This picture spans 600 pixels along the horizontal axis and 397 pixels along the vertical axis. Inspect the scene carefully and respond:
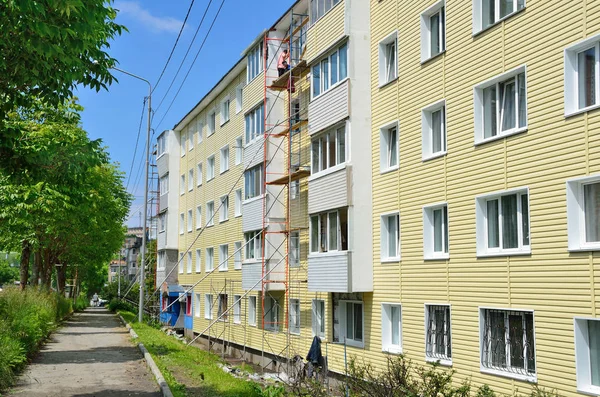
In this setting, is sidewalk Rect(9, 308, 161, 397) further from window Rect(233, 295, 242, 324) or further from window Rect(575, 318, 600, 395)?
window Rect(575, 318, 600, 395)

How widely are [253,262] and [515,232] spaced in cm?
1493

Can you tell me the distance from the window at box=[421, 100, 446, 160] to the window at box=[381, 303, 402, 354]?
167 inches

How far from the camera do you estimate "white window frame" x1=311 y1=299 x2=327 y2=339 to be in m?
21.9

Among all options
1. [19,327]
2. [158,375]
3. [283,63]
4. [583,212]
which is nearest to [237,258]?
[283,63]

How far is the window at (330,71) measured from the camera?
65.8ft

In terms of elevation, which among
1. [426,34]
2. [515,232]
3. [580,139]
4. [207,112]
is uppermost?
[207,112]

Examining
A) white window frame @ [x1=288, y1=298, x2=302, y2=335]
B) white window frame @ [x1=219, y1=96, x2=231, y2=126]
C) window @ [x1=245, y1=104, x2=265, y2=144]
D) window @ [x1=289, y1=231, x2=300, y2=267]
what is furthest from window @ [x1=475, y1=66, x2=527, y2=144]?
white window frame @ [x1=219, y1=96, x2=231, y2=126]

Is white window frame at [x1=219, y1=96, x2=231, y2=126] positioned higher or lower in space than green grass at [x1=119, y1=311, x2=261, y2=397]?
higher

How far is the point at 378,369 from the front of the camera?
17891 millimetres

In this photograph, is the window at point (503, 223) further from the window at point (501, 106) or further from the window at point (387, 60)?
the window at point (387, 60)

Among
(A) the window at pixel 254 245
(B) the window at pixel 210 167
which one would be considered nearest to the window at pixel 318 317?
(A) the window at pixel 254 245

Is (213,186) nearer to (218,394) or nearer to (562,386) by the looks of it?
(218,394)

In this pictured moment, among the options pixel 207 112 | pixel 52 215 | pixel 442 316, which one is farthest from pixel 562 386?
pixel 207 112

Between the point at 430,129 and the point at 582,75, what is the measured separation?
508 cm
